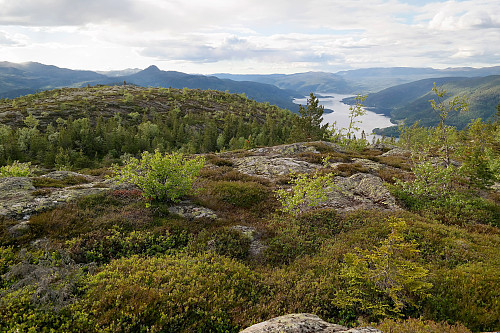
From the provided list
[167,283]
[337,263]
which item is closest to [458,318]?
[337,263]

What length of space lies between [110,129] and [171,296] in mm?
89394

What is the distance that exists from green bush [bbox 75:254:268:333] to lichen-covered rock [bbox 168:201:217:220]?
4.29 metres

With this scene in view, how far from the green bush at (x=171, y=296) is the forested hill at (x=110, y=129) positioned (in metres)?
48.6

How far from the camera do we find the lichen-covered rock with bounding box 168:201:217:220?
543 inches

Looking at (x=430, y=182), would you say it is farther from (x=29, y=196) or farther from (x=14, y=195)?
(x=14, y=195)

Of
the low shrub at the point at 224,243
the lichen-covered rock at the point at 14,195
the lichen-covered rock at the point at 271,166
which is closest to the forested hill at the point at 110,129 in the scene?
the lichen-covered rock at the point at 271,166

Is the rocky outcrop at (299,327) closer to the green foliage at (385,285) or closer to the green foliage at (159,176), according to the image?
the green foliage at (385,285)

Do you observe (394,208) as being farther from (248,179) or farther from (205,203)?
(205,203)

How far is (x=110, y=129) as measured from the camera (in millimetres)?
82938

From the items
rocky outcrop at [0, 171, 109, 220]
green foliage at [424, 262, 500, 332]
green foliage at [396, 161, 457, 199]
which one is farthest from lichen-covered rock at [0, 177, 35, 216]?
green foliage at [396, 161, 457, 199]

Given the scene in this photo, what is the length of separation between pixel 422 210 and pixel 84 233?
2009cm

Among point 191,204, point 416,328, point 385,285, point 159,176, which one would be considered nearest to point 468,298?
point 385,285

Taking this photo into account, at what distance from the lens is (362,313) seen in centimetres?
800

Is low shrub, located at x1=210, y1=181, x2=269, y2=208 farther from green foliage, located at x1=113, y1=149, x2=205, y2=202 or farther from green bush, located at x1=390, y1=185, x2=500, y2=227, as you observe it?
green bush, located at x1=390, y1=185, x2=500, y2=227
